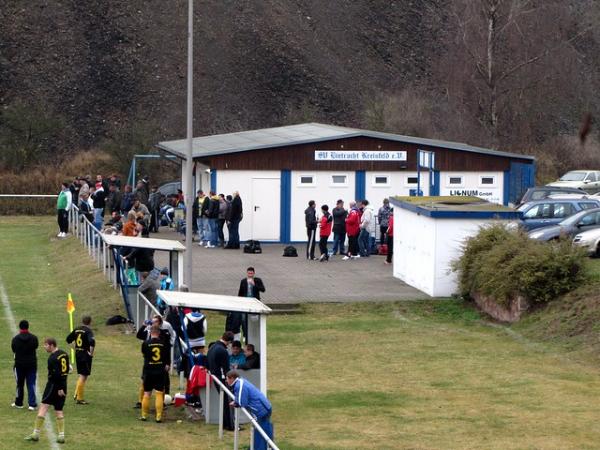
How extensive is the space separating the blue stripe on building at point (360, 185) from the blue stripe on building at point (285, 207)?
87.2 inches

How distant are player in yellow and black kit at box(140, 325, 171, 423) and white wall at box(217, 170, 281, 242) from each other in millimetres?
21223

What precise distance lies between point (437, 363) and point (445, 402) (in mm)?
3393

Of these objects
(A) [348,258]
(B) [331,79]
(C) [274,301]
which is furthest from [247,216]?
(B) [331,79]

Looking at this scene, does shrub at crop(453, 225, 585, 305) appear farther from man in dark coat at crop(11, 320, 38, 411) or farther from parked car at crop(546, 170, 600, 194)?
parked car at crop(546, 170, 600, 194)

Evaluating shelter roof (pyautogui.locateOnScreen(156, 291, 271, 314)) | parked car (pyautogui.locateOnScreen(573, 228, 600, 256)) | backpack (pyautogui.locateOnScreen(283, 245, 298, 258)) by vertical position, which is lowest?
backpack (pyautogui.locateOnScreen(283, 245, 298, 258))

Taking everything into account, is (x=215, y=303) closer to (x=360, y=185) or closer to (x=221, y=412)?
(x=221, y=412)

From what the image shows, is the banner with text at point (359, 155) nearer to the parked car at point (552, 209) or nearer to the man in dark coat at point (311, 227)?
the man in dark coat at point (311, 227)

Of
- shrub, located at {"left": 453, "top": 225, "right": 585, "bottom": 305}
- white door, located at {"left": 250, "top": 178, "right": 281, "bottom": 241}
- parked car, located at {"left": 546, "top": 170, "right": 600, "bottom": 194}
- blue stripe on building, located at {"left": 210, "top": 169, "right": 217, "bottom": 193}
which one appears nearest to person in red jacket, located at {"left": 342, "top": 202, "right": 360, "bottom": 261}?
white door, located at {"left": 250, "top": 178, "right": 281, "bottom": 241}

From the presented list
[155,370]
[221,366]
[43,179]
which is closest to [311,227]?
[155,370]

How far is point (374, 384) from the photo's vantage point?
2067 cm

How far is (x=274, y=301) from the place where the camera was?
28125mm

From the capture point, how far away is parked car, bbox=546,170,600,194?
56750 mm

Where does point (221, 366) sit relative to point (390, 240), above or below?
below

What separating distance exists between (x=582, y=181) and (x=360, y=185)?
21.7 metres
